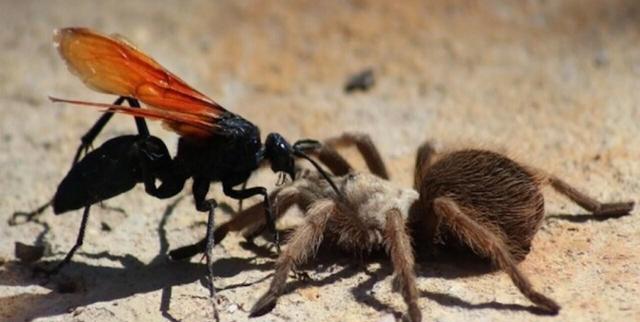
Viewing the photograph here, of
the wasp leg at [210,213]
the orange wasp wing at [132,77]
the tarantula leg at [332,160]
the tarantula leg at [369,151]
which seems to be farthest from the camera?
the tarantula leg at [369,151]

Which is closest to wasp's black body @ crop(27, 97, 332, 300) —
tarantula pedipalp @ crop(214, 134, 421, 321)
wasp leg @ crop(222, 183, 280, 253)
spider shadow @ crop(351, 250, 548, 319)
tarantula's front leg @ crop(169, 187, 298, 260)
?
wasp leg @ crop(222, 183, 280, 253)

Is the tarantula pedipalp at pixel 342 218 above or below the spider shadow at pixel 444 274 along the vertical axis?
above

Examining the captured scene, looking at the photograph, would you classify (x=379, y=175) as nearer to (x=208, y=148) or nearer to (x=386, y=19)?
(x=208, y=148)

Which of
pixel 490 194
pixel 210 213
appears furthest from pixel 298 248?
pixel 490 194

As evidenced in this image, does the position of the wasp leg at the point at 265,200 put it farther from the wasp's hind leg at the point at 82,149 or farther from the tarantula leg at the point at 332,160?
the wasp's hind leg at the point at 82,149

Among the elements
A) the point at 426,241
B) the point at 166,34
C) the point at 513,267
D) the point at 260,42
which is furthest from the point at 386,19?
the point at 513,267

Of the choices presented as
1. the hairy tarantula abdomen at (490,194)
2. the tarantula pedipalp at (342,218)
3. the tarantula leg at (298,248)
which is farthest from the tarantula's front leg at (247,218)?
the hairy tarantula abdomen at (490,194)

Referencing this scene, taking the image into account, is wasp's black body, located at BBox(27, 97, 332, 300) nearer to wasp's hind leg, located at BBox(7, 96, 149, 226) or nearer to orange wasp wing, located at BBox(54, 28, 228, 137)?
orange wasp wing, located at BBox(54, 28, 228, 137)
